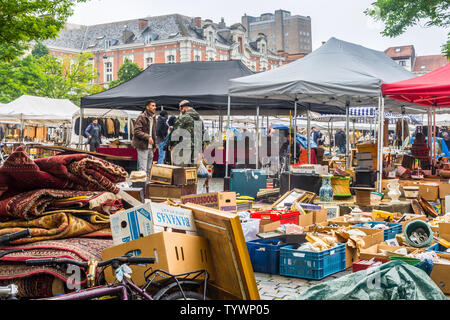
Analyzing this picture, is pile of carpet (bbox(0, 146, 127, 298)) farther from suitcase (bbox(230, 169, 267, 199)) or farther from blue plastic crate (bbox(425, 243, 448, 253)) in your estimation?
suitcase (bbox(230, 169, 267, 199))

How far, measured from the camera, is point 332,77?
426 inches

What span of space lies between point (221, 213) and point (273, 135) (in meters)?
15.0

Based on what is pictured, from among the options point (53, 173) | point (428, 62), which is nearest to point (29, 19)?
point (53, 173)

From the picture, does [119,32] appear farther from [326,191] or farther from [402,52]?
[326,191]

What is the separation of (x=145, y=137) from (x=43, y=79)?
38120mm

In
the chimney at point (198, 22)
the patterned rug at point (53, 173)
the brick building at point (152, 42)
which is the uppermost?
the chimney at point (198, 22)

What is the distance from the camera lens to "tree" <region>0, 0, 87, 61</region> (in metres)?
13.4

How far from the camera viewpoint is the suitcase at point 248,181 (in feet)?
37.1

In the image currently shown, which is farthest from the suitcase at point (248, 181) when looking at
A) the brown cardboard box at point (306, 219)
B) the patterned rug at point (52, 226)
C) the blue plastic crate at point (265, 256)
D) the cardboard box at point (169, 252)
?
the cardboard box at point (169, 252)

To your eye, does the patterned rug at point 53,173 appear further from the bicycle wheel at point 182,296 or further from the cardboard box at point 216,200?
the cardboard box at point 216,200

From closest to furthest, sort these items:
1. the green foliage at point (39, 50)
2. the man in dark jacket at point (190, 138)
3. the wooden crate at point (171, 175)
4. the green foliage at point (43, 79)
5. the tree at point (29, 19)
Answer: the wooden crate at point (171, 175), the man in dark jacket at point (190, 138), the tree at point (29, 19), the green foliage at point (43, 79), the green foliage at point (39, 50)

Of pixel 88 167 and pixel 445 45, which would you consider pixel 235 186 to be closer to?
pixel 88 167

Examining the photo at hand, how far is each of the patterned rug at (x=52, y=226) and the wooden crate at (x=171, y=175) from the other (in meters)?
5.23
